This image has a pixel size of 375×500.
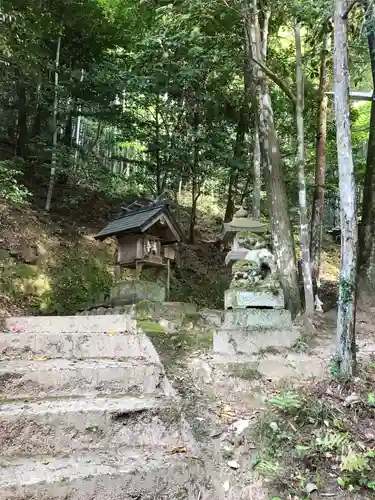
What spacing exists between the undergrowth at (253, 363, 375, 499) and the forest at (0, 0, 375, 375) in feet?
12.6

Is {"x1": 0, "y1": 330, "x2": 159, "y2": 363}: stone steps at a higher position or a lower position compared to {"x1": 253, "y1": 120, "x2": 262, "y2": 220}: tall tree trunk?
lower

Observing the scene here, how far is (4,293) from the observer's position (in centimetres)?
968

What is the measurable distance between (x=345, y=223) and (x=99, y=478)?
2892 mm

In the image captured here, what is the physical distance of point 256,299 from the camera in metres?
5.41

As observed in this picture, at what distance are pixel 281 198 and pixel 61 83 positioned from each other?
8547 millimetres

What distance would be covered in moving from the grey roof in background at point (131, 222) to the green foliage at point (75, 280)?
2.03 meters

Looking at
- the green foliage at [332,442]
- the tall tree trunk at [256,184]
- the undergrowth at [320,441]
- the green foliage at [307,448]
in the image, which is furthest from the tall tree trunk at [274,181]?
the green foliage at [332,442]

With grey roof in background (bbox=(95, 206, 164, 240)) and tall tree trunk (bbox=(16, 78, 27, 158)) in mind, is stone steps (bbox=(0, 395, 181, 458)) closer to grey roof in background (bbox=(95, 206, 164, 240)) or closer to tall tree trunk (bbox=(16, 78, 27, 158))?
grey roof in background (bbox=(95, 206, 164, 240))

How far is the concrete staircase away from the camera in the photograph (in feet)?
10.3

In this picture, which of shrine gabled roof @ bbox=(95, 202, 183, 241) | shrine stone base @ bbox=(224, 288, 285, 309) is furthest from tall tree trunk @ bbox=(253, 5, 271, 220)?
shrine stone base @ bbox=(224, 288, 285, 309)

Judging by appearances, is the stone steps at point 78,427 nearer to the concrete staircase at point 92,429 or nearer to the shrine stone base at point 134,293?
the concrete staircase at point 92,429

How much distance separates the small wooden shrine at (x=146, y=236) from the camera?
28.4ft

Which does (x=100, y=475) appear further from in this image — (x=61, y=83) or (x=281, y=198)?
(x=61, y=83)

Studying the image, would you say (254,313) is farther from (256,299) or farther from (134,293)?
(134,293)
